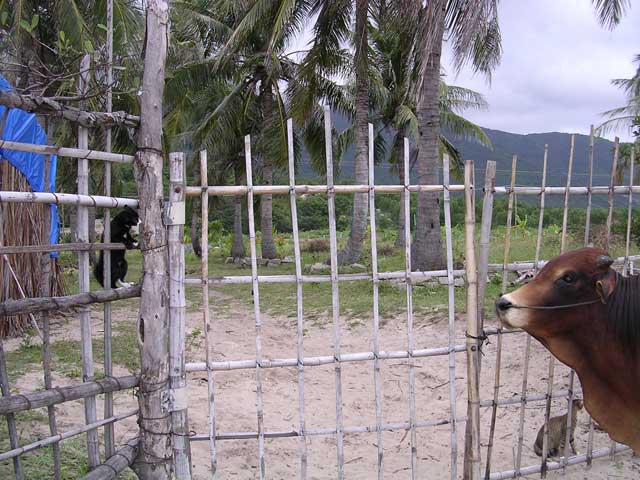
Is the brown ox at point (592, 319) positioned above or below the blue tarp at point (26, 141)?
below

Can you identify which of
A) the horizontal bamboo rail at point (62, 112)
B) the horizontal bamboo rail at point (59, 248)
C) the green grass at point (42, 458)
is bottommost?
the green grass at point (42, 458)

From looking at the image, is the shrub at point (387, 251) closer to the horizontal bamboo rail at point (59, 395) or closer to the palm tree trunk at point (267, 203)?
the palm tree trunk at point (267, 203)

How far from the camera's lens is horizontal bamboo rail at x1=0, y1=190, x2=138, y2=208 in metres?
2.56

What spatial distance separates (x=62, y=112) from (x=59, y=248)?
2.20 feet

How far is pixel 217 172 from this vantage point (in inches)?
733

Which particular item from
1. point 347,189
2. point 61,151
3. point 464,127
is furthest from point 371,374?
point 464,127

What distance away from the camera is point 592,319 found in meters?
2.79

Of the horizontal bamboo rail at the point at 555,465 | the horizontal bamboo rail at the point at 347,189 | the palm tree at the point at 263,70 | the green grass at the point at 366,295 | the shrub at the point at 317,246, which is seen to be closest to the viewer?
the horizontal bamboo rail at the point at 347,189

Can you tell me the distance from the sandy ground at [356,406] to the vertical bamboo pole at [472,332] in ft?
2.62

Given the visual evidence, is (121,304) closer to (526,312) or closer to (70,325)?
(70,325)

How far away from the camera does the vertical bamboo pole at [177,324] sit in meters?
3.00

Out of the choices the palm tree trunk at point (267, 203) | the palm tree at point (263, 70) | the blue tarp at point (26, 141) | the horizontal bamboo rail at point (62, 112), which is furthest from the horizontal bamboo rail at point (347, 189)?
the palm tree trunk at point (267, 203)

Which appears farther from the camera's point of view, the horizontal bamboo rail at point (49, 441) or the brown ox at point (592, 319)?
the brown ox at point (592, 319)

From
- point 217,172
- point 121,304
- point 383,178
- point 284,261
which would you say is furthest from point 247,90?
point 383,178
